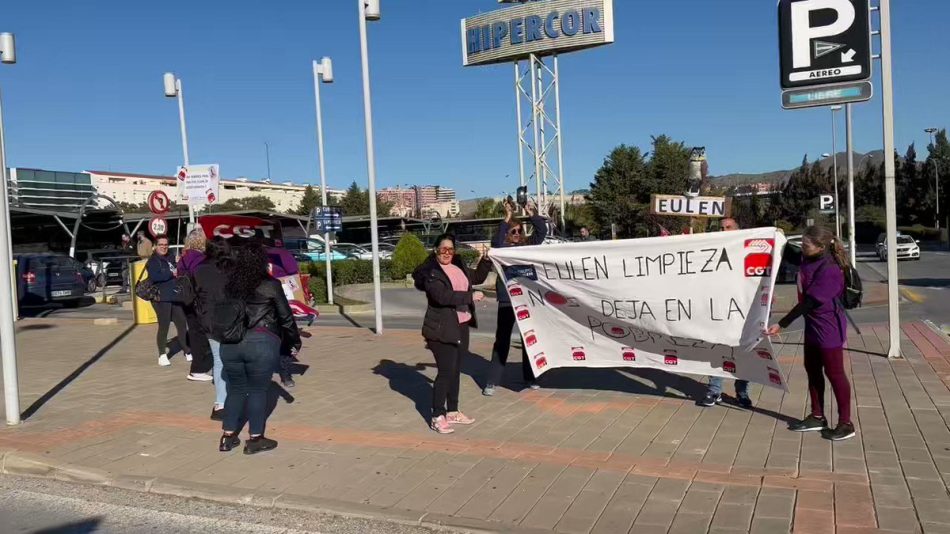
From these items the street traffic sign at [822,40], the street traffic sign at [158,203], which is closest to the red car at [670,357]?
the street traffic sign at [822,40]

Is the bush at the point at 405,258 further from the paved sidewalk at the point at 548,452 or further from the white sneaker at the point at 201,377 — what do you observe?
the paved sidewalk at the point at 548,452

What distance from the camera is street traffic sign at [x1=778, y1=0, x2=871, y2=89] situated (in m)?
9.13

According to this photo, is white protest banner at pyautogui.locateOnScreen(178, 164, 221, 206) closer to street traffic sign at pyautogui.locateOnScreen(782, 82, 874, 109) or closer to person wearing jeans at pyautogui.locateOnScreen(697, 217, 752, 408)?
street traffic sign at pyautogui.locateOnScreen(782, 82, 874, 109)

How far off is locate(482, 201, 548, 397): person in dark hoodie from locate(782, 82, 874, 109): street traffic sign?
349 cm

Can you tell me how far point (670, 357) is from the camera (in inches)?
286

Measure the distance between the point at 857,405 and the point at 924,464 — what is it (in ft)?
6.03

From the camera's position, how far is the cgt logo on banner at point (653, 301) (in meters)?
6.62

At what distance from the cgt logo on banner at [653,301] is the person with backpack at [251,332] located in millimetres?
2366

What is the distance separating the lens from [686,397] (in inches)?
304

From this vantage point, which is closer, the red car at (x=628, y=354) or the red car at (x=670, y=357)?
the red car at (x=670, y=357)

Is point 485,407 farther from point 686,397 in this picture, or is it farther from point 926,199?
point 926,199

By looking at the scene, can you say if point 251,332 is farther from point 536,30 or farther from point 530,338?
point 536,30

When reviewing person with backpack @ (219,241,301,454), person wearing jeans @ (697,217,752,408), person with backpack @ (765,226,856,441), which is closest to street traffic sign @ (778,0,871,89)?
person with backpack @ (765,226,856,441)

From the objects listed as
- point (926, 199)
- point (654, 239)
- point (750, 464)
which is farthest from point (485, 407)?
point (926, 199)
